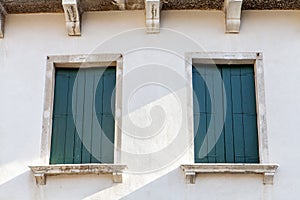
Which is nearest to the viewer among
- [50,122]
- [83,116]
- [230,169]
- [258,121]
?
[230,169]

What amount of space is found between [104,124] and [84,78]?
86 cm

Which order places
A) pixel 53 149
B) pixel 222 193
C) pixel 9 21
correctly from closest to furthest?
pixel 222 193
pixel 53 149
pixel 9 21

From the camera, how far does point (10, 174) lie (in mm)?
7781

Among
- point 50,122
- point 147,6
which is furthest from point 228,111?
point 50,122

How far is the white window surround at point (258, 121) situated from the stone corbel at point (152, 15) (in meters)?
0.69

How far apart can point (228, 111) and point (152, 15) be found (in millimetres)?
1924

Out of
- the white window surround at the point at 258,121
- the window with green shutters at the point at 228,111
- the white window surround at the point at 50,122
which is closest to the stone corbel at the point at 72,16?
the white window surround at the point at 50,122

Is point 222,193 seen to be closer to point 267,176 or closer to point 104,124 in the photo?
point 267,176

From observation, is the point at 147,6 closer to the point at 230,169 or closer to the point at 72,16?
the point at 72,16

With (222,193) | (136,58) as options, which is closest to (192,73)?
(136,58)

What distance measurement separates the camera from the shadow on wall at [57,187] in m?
7.66

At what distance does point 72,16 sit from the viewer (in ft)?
27.5

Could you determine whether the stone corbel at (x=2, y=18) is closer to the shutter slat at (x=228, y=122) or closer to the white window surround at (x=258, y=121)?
the white window surround at (x=258, y=121)

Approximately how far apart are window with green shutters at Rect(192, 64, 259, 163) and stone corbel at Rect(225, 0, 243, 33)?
0.59 metres
